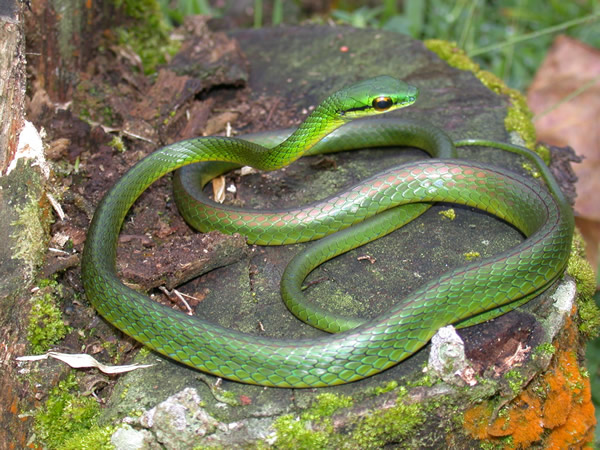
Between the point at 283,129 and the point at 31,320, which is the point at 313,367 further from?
the point at 283,129

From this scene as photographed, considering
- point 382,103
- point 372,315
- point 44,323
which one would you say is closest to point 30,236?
point 44,323

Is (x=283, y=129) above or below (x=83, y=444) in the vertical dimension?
above

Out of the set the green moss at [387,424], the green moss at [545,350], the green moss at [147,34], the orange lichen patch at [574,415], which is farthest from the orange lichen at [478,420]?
the green moss at [147,34]

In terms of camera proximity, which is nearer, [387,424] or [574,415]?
[387,424]

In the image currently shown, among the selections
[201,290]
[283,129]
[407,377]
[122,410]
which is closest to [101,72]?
[283,129]

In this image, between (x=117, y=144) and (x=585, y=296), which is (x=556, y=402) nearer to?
(x=585, y=296)

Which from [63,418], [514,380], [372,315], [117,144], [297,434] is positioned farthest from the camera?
[117,144]
